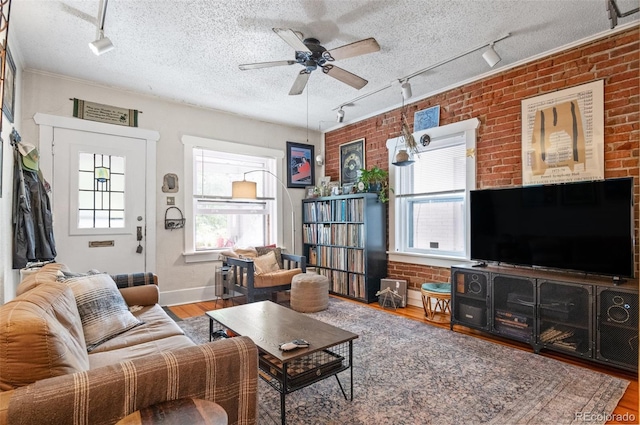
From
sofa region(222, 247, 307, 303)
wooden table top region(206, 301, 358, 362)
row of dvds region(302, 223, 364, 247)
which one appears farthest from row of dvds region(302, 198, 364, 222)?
wooden table top region(206, 301, 358, 362)

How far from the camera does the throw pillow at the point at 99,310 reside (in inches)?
74.0

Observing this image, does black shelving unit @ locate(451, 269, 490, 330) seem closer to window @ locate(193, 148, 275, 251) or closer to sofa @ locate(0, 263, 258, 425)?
sofa @ locate(0, 263, 258, 425)

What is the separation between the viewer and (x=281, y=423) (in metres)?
1.76

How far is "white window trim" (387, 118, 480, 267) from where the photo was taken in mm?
3613

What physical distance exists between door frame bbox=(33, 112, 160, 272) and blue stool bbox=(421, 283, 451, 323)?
3.28 m

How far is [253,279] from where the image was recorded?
3.81 metres

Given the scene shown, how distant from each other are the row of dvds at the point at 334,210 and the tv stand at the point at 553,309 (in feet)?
5.16

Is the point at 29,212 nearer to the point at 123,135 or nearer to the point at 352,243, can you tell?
the point at 123,135

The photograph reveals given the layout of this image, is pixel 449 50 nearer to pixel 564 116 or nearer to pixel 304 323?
pixel 564 116

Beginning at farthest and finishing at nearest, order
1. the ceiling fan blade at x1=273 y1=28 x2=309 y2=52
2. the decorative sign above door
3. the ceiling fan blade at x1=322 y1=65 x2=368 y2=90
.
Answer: the decorative sign above door
the ceiling fan blade at x1=322 y1=65 x2=368 y2=90
the ceiling fan blade at x1=273 y1=28 x2=309 y2=52

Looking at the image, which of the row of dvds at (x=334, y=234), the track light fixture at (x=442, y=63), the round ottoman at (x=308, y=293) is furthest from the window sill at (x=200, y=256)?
the track light fixture at (x=442, y=63)

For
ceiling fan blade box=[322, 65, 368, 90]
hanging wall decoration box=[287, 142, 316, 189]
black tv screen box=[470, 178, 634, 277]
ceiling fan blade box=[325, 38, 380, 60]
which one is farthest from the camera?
hanging wall decoration box=[287, 142, 316, 189]

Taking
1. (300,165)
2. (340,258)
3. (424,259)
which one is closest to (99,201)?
(300,165)

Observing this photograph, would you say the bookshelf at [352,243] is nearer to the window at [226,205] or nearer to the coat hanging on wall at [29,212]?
the window at [226,205]
